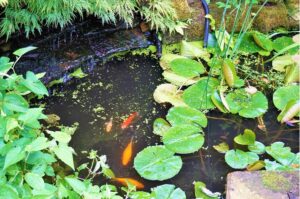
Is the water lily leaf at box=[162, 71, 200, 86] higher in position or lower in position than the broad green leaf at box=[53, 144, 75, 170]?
lower

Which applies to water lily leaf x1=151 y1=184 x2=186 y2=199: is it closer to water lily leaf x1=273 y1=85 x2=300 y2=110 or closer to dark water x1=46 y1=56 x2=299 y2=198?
dark water x1=46 y1=56 x2=299 y2=198

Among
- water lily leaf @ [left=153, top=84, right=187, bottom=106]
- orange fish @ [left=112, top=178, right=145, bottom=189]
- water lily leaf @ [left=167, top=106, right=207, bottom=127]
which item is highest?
water lily leaf @ [left=153, top=84, right=187, bottom=106]

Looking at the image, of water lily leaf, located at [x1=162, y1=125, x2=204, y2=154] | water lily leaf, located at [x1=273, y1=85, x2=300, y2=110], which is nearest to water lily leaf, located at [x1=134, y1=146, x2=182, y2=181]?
water lily leaf, located at [x1=162, y1=125, x2=204, y2=154]

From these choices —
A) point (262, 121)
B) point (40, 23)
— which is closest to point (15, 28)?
point (40, 23)

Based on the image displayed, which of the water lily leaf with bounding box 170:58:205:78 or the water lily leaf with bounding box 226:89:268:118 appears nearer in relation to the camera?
the water lily leaf with bounding box 226:89:268:118

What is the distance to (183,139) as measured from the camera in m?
2.25

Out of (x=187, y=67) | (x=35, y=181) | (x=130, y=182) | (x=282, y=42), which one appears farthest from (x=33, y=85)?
(x=282, y=42)

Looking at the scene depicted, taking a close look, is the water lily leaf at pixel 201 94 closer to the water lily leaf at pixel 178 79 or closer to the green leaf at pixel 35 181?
the water lily leaf at pixel 178 79

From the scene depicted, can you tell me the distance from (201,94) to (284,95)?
54 centimetres

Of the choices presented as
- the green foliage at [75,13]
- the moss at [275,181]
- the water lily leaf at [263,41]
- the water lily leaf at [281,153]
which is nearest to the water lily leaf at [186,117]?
the water lily leaf at [281,153]

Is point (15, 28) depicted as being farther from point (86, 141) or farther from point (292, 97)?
point (292, 97)

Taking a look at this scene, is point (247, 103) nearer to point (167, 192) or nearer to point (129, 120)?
point (129, 120)

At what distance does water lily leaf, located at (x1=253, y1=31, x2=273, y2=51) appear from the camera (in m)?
2.97

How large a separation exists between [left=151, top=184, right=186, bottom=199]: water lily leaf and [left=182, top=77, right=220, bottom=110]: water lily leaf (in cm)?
65
